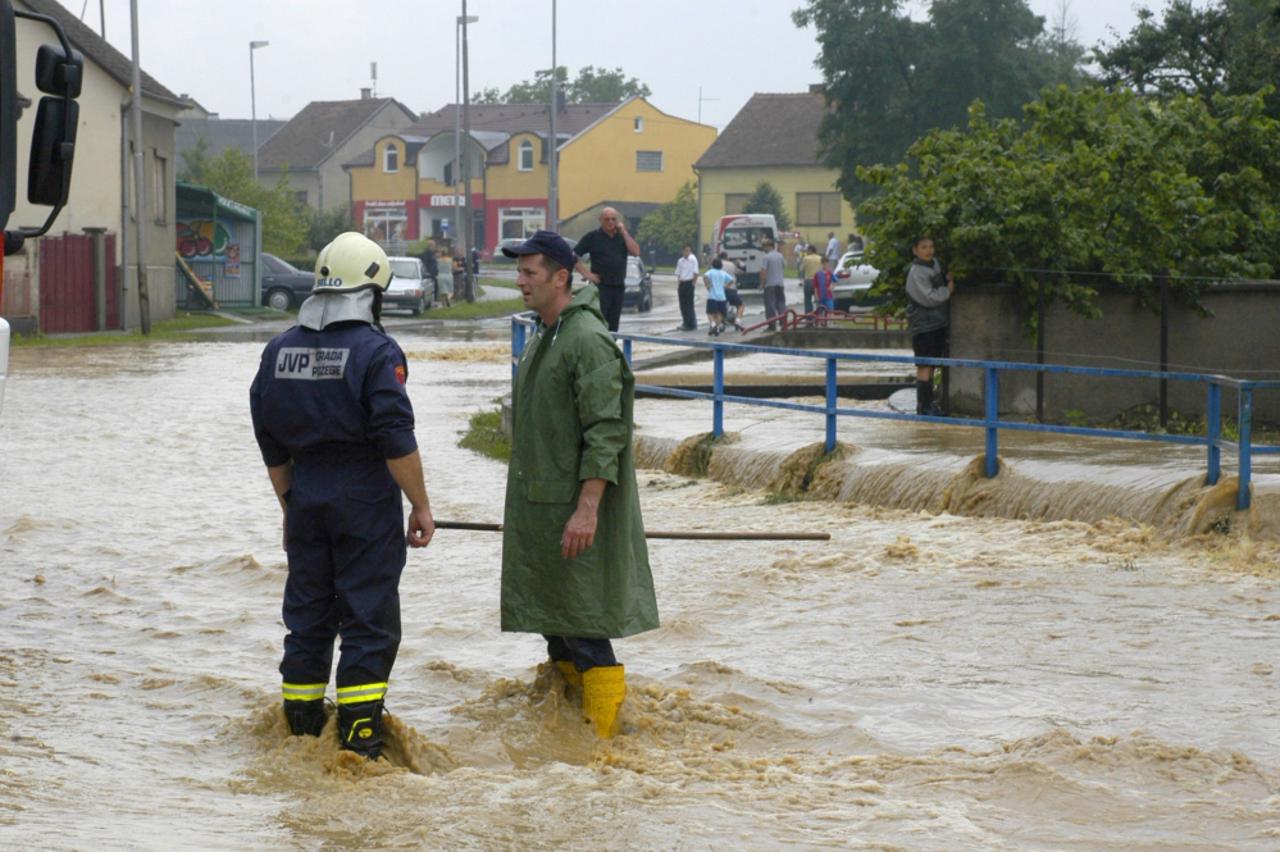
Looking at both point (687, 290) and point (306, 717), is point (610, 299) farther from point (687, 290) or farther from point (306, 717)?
point (687, 290)

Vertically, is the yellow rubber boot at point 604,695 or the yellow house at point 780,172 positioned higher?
the yellow house at point 780,172

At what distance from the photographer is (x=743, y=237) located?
57.9 meters

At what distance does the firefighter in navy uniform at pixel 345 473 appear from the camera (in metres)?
6.05

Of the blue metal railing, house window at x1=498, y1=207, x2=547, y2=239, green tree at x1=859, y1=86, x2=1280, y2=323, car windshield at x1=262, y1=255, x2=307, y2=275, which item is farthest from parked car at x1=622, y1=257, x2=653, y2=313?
house window at x1=498, y1=207, x2=547, y2=239

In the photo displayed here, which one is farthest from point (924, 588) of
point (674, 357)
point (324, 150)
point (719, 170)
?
point (324, 150)

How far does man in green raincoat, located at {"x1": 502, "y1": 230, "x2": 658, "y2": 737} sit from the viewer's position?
6.43m

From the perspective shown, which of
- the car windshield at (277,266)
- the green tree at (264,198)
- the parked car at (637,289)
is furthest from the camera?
the green tree at (264,198)

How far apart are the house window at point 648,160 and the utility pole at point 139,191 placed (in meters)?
59.5

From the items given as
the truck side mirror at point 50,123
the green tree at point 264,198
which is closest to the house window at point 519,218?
the green tree at point 264,198

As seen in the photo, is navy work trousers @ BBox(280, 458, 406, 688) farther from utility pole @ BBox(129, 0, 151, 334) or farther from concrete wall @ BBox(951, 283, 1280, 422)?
utility pole @ BBox(129, 0, 151, 334)

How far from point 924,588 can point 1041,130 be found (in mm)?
8683

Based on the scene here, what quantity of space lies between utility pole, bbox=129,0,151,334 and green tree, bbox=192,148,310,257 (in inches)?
772

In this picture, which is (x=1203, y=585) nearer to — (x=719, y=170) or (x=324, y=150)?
(x=719, y=170)

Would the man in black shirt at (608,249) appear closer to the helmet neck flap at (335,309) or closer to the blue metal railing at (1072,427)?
the blue metal railing at (1072,427)
